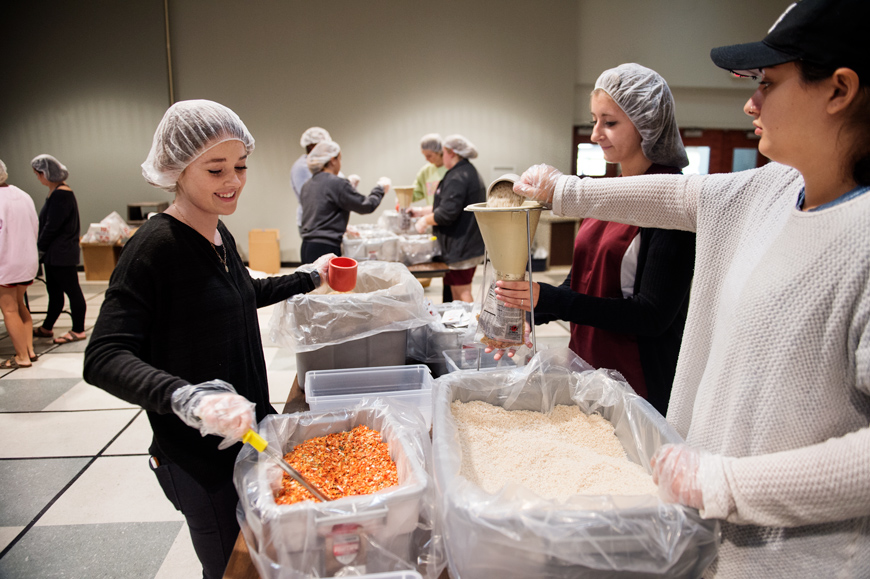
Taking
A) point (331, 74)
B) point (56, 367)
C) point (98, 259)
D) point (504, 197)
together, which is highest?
point (331, 74)

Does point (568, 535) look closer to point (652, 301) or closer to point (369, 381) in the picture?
point (652, 301)

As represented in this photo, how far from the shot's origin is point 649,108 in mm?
1388

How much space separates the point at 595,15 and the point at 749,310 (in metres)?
8.01

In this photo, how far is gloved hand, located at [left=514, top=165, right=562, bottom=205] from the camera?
1.19 meters

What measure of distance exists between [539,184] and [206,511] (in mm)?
1006

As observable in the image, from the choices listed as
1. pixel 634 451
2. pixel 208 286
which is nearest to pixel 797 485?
pixel 634 451

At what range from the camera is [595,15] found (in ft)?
24.7

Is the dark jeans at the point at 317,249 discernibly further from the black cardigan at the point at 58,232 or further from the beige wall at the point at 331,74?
the beige wall at the point at 331,74

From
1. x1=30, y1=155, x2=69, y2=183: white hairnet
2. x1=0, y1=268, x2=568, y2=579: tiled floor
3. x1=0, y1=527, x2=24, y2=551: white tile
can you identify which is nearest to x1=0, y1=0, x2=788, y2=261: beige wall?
x1=30, y1=155, x2=69, y2=183: white hairnet

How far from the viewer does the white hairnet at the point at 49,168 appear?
13.7 ft

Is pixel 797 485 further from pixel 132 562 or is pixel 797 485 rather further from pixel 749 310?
pixel 132 562

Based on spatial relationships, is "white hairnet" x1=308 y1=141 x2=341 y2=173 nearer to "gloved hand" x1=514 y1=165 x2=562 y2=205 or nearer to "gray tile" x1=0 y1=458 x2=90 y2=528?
"gray tile" x1=0 y1=458 x2=90 y2=528

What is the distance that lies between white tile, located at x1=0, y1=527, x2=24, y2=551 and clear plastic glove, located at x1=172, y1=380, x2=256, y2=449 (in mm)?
1789

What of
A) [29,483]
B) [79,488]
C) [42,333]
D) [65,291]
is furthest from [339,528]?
[42,333]
